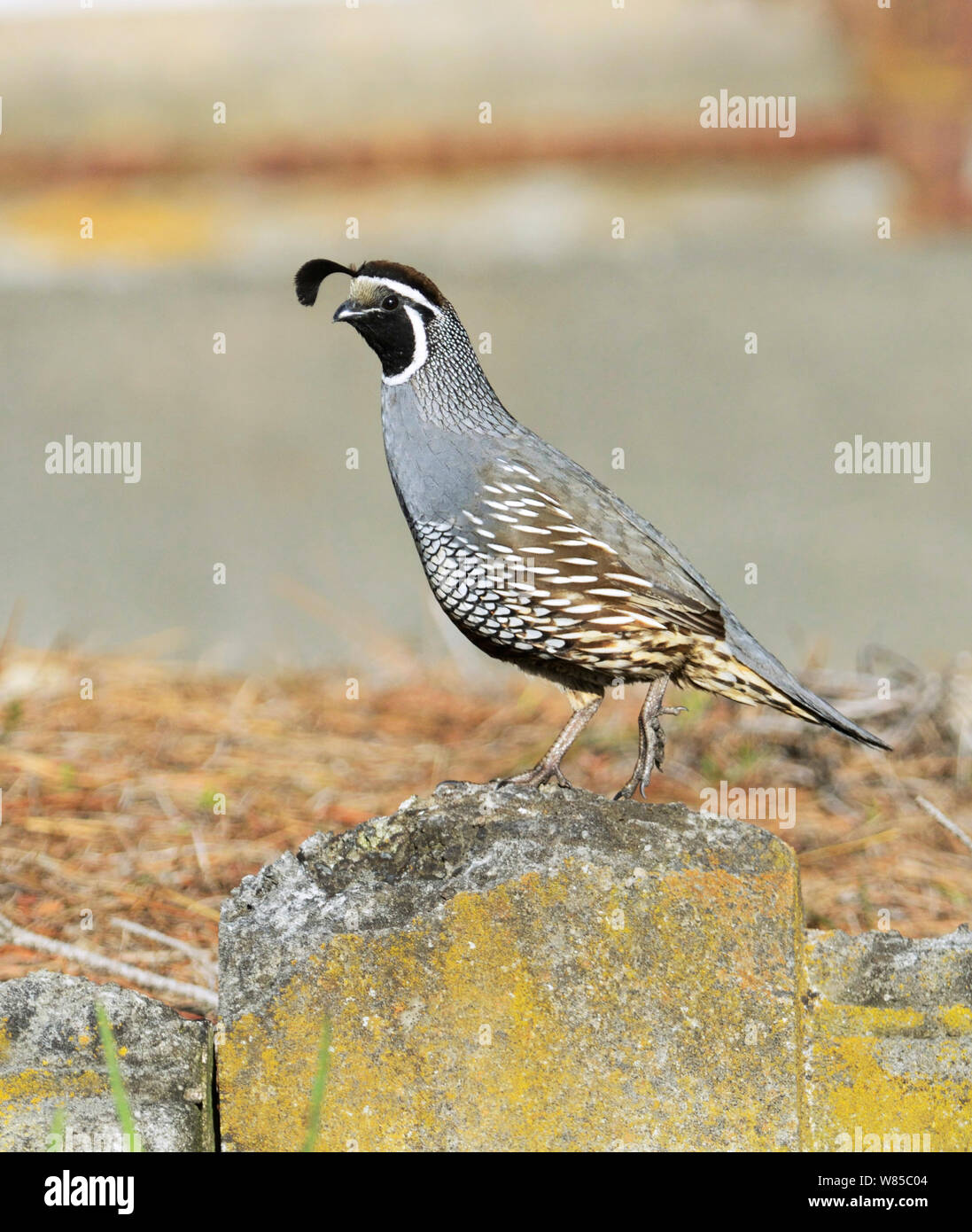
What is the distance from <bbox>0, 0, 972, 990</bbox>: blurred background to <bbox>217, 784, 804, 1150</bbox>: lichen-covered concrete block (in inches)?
141

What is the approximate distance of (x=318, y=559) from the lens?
7430mm

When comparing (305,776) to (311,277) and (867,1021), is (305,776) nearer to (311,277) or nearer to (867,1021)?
(311,277)

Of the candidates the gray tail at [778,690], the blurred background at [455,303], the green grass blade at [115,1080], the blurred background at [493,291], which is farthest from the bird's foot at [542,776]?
the blurred background at [493,291]

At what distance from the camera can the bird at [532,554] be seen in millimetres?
3443

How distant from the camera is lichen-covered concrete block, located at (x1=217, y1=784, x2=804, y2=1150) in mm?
2721

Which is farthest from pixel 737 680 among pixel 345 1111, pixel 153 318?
pixel 153 318

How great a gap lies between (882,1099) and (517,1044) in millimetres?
673

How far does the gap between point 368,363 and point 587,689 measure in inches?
158

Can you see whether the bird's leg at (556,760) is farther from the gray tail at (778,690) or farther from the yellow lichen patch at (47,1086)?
the yellow lichen patch at (47,1086)

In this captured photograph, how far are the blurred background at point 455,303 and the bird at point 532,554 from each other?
2760mm

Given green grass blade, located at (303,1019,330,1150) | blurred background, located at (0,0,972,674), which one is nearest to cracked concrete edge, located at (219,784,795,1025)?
green grass blade, located at (303,1019,330,1150)

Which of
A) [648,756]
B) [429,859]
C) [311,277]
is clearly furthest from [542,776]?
[311,277]

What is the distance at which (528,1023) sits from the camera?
2725 millimetres

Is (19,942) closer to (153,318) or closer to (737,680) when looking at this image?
(737,680)
